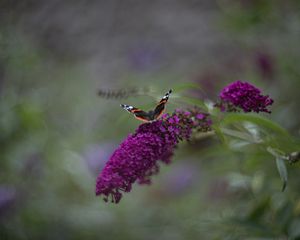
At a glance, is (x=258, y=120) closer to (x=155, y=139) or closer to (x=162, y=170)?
(x=155, y=139)

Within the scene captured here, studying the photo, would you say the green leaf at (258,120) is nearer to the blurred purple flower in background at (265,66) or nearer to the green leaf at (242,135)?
the green leaf at (242,135)

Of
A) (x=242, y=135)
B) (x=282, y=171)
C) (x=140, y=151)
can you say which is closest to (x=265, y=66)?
(x=242, y=135)

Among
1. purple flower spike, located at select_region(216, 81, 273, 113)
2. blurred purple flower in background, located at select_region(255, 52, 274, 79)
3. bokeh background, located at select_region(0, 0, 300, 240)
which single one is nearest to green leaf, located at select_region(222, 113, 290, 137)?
purple flower spike, located at select_region(216, 81, 273, 113)

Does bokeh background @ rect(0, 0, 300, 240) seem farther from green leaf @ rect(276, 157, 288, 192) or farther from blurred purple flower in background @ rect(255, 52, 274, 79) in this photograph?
green leaf @ rect(276, 157, 288, 192)

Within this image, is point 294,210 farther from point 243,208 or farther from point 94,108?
point 94,108

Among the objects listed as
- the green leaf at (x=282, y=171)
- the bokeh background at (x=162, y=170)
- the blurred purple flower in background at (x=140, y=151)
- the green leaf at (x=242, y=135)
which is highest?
the bokeh background at (x=162, y=170)

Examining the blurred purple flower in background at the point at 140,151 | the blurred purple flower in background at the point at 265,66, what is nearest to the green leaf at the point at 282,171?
the blurred purple flower in background at the point at 140,151

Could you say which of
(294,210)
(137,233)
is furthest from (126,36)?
(294,210)
